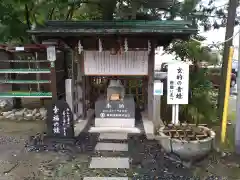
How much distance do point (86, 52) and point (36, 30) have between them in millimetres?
1872

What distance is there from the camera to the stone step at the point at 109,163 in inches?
227

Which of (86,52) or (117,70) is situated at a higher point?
(86,52)

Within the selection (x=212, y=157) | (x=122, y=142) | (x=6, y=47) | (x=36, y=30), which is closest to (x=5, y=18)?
(x=6, y=47)

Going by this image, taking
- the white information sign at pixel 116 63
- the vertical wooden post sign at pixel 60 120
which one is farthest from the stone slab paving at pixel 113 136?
the white information sign at pixel 116 63

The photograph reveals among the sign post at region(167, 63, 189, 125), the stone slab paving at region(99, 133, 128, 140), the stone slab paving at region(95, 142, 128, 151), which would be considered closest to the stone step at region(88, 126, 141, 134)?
the stone slab paving at region(99, 133, 128, 140)

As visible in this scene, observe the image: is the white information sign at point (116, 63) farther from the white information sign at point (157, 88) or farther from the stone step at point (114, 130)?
the stone step at point (114, 130)

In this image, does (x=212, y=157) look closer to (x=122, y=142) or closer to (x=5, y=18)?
(x=122, y=142)

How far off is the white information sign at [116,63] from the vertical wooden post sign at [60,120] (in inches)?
82.5

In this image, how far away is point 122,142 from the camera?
24.0 feet

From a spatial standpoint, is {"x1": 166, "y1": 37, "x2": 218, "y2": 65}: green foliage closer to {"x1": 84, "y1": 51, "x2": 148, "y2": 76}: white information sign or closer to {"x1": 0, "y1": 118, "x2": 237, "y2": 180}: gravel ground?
{"x1": 84, "y1": 51, "x2": 148, "y2": 76}: white information sign

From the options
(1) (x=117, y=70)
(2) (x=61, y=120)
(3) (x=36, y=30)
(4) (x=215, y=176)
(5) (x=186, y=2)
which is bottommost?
(4) (x=215, y=176)

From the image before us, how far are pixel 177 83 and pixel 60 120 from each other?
11.2ft

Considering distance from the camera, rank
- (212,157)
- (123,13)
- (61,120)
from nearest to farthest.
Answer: (212,157) < (61,120) < (123,13)

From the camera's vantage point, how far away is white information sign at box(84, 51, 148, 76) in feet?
28.2
